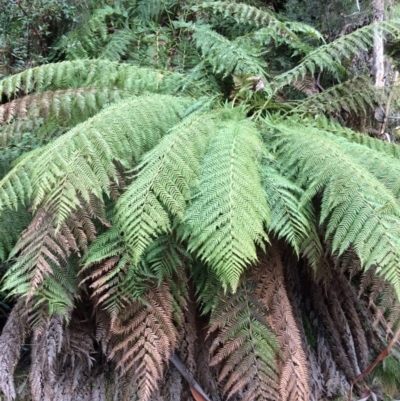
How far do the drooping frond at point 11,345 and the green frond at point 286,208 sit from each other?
93cm

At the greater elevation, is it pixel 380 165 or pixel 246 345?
pixel 380 165

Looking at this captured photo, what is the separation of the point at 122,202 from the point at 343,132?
117 cm

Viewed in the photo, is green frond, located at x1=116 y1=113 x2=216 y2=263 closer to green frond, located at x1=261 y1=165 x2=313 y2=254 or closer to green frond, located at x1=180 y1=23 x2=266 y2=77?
green frond, located at x1=261 y1=165 x2=313 y2=254

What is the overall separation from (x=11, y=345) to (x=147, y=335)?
0.49 m

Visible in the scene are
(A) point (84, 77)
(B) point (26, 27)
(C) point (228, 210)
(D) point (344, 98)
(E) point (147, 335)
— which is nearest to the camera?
(C) point (228, 210)

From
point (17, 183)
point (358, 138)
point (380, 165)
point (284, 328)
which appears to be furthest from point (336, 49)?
point (17, 183)

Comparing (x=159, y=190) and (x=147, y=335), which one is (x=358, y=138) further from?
(x=147, y=335)

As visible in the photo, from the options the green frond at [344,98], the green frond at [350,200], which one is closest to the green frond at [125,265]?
the green frond at [350,200]

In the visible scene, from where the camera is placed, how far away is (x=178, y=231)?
1.38 m

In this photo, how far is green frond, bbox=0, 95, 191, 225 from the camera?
4.24 feet

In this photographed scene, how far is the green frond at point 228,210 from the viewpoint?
4.01ft

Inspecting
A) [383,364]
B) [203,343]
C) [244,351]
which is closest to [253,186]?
[244,351]

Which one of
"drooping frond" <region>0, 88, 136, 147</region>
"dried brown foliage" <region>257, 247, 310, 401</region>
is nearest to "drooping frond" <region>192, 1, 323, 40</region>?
"drooping frond" <region>0, 88, 136, 147</region>

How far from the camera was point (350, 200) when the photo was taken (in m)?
1.37
